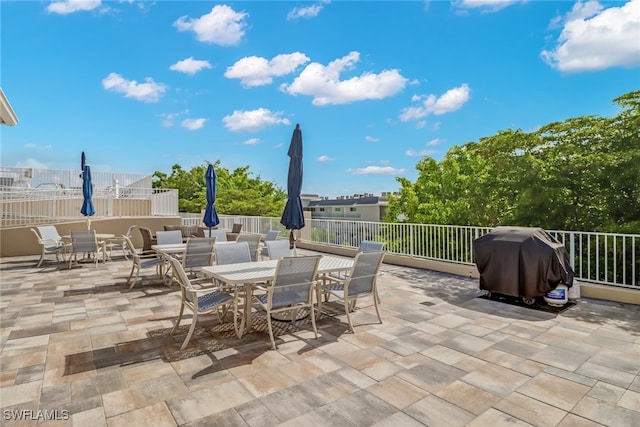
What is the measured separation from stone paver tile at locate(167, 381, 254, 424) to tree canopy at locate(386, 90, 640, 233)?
24.1ft

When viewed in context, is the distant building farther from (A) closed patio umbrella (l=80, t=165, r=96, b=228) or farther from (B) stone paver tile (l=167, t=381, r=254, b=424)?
(B) stone paver tile (l=167, t=381, r=254, b=424)

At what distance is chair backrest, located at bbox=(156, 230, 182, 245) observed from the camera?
278 inches

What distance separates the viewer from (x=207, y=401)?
2490 mm

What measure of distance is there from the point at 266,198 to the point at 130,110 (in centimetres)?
1345

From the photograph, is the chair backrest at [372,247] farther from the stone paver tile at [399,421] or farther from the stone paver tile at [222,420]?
the stone paver tile at [222,420]

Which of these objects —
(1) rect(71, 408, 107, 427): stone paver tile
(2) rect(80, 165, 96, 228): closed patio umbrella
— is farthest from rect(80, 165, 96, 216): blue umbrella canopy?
(1) rect(71, 408, 107, 427): stone paver tile

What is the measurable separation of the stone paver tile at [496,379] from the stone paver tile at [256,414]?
1.58 meters

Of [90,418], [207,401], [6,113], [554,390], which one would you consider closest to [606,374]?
[554,390]

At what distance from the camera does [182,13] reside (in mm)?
9938

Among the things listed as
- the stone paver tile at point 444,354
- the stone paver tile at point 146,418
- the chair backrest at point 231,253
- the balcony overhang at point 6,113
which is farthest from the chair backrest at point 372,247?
the balcony overhang at point 6,113

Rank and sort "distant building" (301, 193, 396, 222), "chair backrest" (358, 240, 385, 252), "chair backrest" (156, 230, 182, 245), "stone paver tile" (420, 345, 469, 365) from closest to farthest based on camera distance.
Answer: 1. "stone paver tile" (420, 345, 469, 365)
2. "chair backrest" (358, 240, 385, 252)
3. "chair backrest" (156, 230, 182, 245)
4. "distant building" (301, 193, 396, 222)

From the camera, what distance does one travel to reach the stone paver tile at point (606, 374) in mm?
2768

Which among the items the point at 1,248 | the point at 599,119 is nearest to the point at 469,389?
the point at 599,119

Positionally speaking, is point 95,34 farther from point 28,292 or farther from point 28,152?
point 28,152
